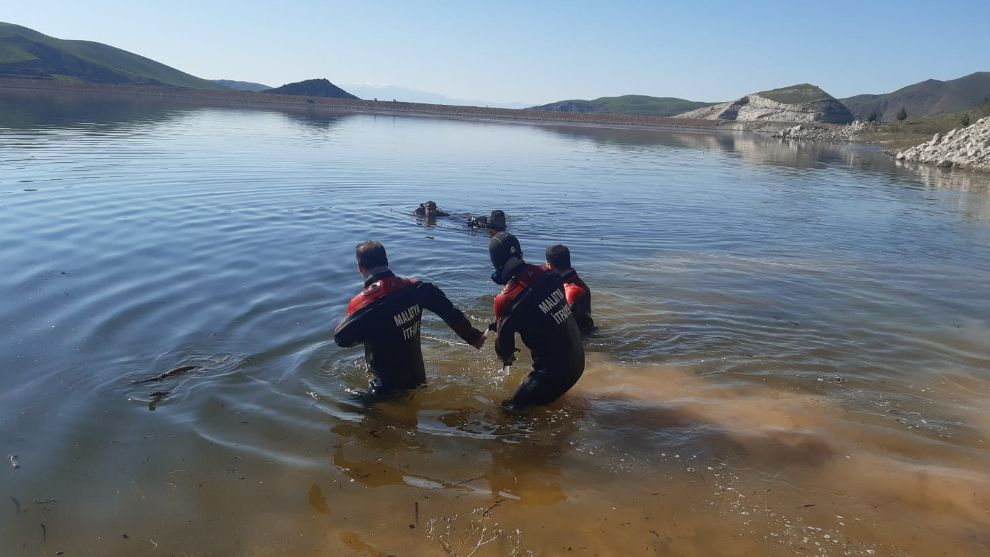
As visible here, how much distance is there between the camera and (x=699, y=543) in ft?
14.6

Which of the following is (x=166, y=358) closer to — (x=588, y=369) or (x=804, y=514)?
(x=588, y=369)

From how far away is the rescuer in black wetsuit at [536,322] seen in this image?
19.9 feet

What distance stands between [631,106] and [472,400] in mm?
178826

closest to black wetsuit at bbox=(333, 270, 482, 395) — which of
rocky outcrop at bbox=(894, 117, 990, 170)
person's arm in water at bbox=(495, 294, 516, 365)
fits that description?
person's arm in water at bbox=(495, 294, 516, 365)

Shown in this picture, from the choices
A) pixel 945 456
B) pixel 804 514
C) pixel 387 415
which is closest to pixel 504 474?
pixel 387 415

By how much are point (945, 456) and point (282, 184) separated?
21133 mm

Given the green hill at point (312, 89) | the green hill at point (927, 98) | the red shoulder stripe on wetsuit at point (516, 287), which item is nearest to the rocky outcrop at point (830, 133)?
the green hill at point (927, 98)

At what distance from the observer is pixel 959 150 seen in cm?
4372

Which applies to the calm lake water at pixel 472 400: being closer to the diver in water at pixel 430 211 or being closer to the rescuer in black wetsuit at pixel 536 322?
the rescuer in black wetsuit at pixel 536 322

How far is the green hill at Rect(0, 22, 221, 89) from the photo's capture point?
3819 inches

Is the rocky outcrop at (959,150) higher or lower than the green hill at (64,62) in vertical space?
lower

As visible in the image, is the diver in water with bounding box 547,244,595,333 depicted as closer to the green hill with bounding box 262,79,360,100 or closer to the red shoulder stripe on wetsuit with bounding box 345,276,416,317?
the red shoulder stripe on wetsuit with bounding box 345,276,416,317

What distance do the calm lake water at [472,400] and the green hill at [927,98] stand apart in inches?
6703

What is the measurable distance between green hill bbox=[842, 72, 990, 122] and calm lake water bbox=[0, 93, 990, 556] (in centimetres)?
17025
